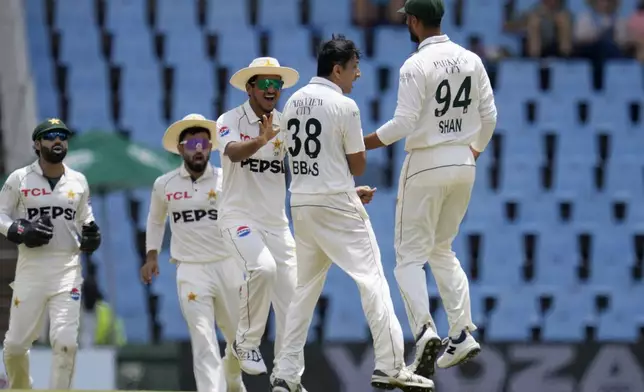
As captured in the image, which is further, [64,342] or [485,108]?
[64,342]

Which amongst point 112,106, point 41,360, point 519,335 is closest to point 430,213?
point 41,360

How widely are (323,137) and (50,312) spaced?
2792 mm

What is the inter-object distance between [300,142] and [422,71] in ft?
2.59

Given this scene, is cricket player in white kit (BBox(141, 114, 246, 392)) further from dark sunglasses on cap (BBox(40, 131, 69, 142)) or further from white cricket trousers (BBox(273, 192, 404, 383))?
white cricket trousers (BBox(273, 192, 404, 383))

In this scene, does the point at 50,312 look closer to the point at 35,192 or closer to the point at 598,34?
the point at 35,192

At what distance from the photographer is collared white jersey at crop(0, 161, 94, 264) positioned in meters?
10.3

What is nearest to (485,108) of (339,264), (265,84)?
(339,264)

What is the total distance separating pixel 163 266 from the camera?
16828 millimetres

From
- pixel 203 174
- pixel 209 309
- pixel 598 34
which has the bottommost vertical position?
pixel 209 309

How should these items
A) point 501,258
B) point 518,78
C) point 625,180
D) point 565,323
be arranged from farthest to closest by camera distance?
1. point 518,78
2. point 625,180
3. point 501,258
4. point 565,323

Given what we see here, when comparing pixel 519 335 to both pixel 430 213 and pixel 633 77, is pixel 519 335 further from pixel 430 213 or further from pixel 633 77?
pixel 430 213

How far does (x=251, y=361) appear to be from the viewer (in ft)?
28.7

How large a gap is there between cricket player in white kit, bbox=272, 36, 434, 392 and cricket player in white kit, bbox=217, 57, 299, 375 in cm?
29

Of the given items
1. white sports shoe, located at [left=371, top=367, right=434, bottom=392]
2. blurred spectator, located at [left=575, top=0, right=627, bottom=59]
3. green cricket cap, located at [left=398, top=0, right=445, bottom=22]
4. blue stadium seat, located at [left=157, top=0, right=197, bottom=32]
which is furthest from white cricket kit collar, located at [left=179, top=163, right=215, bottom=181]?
blurred spectator, located at [left=575, top=0, right=627, bottom=59]
